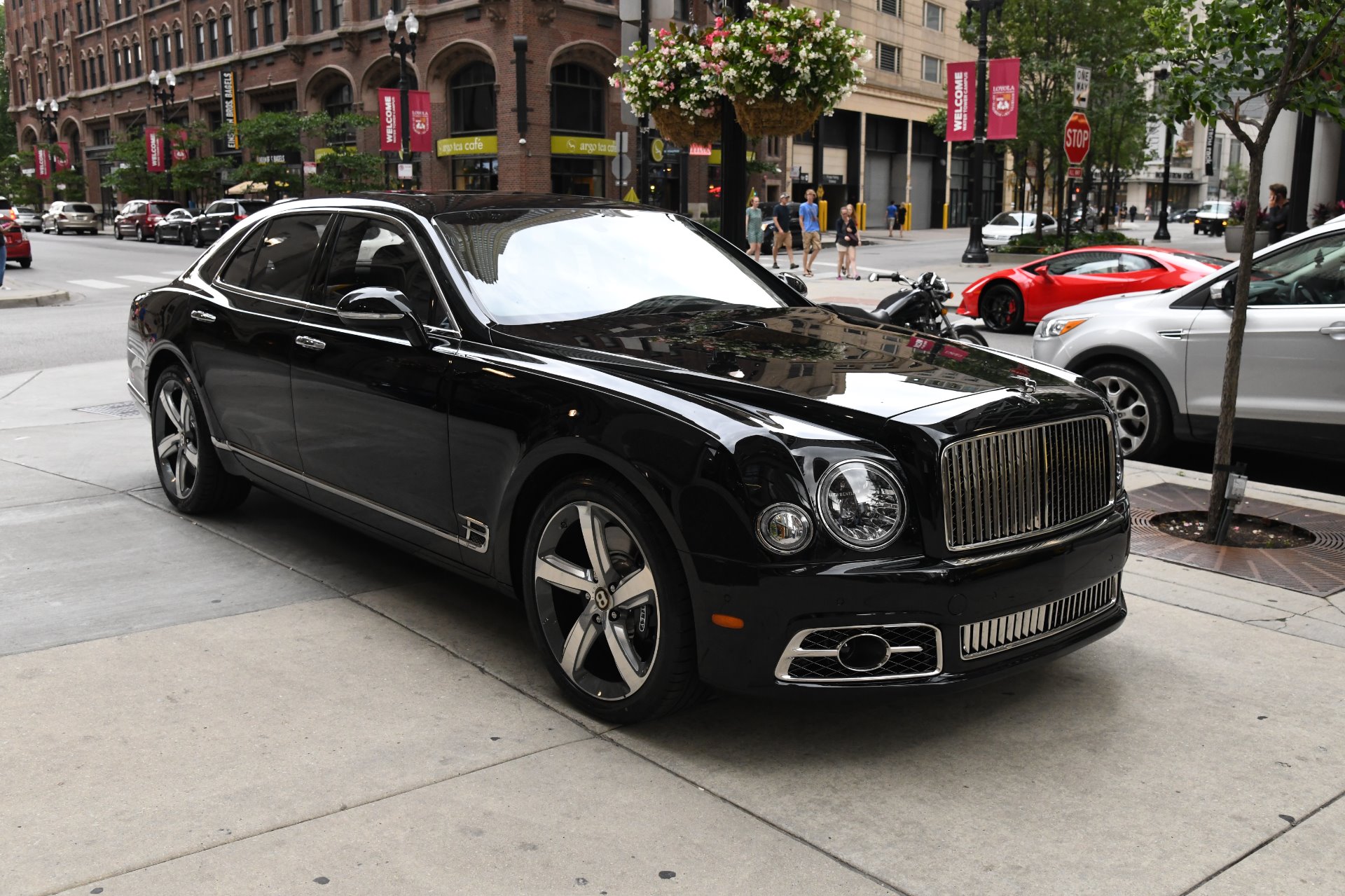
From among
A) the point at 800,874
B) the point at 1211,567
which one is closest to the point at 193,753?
the point at 800,874

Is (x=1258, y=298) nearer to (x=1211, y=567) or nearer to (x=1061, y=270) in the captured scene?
(x=1211, y=567)

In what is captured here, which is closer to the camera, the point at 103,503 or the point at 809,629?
the point at 809,629

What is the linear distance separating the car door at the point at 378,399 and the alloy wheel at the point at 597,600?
0.59 m

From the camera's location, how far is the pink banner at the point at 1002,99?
30.2 m

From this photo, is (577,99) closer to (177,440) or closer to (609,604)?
(177,440)

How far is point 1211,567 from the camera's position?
5820 millimetres

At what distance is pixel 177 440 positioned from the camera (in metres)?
6.50

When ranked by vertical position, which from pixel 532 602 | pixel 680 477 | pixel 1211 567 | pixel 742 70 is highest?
pixel 742 70

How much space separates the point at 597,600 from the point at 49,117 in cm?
9035

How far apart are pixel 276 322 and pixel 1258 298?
5848 millimetres

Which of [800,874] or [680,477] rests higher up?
[680,477]

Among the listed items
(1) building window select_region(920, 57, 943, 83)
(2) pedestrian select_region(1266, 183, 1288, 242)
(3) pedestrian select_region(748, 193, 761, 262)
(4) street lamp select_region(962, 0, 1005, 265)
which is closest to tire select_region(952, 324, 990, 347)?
(2) pedestrian select_region(1266, 183, 1288, 242)

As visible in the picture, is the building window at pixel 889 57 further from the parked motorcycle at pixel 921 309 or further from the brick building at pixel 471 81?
the parked motorcycle at pixel 921 309

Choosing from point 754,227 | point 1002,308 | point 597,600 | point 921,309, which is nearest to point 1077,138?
point 754,227
